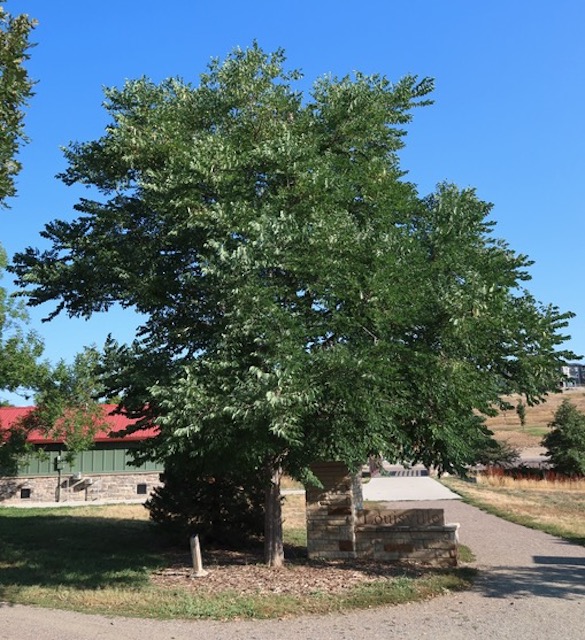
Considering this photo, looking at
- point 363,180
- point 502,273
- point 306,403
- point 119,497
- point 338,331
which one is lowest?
point 119,497

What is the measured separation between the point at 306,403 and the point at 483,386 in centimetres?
330

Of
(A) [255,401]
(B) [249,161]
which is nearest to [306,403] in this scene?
(A) [255,401]

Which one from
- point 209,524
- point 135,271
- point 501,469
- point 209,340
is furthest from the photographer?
point 501,469

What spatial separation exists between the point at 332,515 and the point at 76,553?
615 cm

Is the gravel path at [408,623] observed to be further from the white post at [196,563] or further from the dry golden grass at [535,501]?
the dry golden grass at [535,501]

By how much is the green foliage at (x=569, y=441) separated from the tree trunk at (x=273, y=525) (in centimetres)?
2753

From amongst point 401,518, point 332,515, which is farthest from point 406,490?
point 332,515

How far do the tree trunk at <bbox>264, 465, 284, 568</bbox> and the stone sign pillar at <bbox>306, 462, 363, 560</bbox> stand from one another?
1001 millimetres

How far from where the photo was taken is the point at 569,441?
36281 mm

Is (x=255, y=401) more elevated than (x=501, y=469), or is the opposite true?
(x=255, y=401)

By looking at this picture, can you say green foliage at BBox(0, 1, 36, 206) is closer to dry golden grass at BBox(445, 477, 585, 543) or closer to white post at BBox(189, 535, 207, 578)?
white post at BBox(189, 535, 207, 578)

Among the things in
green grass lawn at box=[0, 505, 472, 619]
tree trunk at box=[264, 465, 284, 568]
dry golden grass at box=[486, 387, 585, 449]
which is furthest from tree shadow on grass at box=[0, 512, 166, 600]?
dry golden grass at box=[486, 387, 585, 449]

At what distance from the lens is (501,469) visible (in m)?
41.0

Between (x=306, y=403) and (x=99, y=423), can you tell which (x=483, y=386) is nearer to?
(x=306, y=403)
